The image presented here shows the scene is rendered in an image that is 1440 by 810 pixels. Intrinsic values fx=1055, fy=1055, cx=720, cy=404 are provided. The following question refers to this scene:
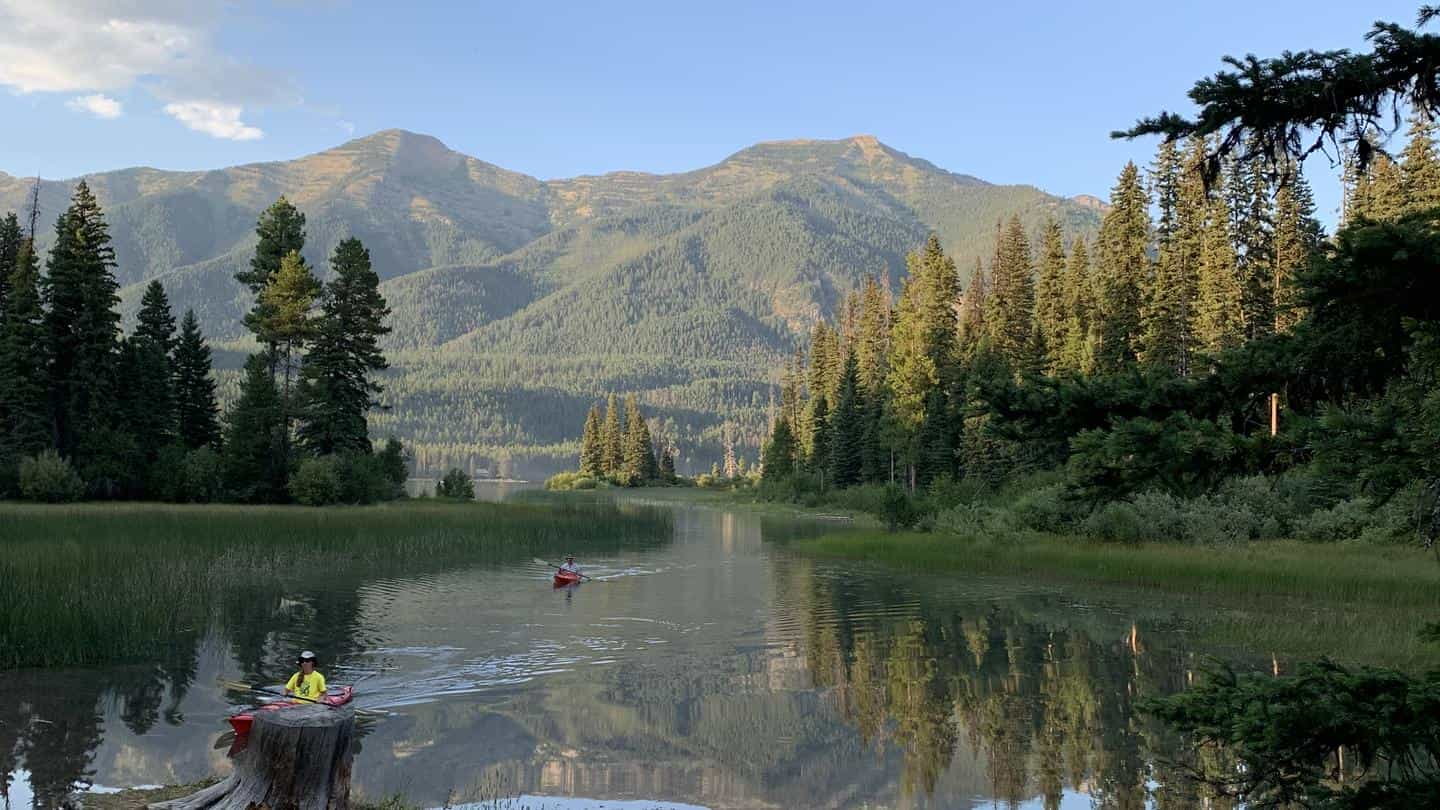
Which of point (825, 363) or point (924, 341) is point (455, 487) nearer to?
point (924, 341)

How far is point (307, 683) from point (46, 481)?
42.5 metres

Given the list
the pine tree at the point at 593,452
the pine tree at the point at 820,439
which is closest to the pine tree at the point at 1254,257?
the pine tree at the point at 820,439

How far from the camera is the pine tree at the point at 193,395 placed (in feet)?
231

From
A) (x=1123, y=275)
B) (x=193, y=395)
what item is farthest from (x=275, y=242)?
(x=1123, y=275)

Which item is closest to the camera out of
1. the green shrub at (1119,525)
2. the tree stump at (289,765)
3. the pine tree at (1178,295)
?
the tree stump at (289,765)

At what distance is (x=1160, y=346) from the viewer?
67375mm

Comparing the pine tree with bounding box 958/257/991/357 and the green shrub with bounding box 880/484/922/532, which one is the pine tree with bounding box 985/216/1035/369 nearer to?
the pine tree with bounding box 958/257/991/357

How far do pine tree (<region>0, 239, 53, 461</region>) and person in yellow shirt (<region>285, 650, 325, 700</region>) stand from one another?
159ft

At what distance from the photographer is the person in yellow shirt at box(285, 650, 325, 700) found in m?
16.2

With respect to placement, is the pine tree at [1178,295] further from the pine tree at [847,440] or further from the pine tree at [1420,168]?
the pine tree at [847,440]

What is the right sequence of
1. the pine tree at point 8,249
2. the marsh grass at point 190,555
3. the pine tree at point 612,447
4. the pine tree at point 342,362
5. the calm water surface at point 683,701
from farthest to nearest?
1. the pine tree at point 612,447
2. the pine tree at point 342,362
3. the pine tree at point 8,249
4. the marsh grass at point 190,555
5. the calm water surface at point 683,701

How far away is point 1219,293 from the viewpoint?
207 ft

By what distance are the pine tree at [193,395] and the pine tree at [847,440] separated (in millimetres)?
54907

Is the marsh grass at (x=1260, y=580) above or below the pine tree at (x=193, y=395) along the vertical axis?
below
